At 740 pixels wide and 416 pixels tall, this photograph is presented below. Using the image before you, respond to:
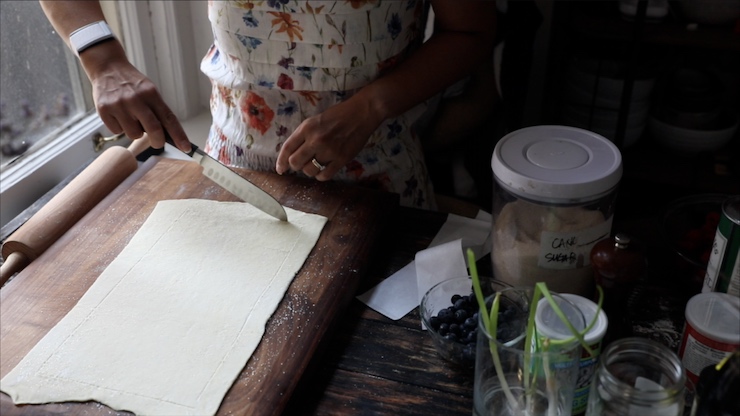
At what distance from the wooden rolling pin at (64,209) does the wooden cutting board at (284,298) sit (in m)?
0.02

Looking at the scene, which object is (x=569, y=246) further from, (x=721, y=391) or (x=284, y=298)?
(x=284, y=298)

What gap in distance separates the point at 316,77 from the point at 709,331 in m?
0.65

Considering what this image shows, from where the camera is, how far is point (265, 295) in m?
0.91

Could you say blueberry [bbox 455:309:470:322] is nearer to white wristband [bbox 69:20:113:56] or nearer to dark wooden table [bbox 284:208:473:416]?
dark wooden table [bbox 284:208:473:416]

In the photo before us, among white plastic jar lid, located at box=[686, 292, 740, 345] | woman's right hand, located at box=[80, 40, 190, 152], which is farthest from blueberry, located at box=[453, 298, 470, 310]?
woman's right hand, located at box=[80, 40, 190, 152]

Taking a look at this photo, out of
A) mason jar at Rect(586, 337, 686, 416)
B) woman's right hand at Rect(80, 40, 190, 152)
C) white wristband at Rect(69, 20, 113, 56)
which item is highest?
white wristband at Rect(69, 20, 113, 56)

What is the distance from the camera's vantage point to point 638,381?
0.66 meters

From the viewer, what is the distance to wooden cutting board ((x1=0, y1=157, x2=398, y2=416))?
782 millimetres

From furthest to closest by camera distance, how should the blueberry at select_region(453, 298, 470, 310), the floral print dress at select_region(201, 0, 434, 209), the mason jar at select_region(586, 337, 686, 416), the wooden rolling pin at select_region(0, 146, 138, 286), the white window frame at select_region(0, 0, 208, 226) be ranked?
the white window frame at select_region(0, 0, 208, 226) → the floral print dress at select_region(201, 0, 434, 209) → the wooden rolling pin at select_region(0, 146, 138, 286) → the blueberry at select_region(453, 298, 470, 310) → the mason jar at select_region(586, 337, 686, 416)

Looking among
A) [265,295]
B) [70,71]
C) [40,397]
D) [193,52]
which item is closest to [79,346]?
[40,397]

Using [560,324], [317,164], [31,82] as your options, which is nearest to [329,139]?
[317,164]

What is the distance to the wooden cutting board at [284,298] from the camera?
0.78 metres


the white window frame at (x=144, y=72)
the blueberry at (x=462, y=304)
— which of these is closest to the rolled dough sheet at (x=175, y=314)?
the blueberry at (x=462, y=304)

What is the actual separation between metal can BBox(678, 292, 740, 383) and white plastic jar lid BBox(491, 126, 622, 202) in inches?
6.3
